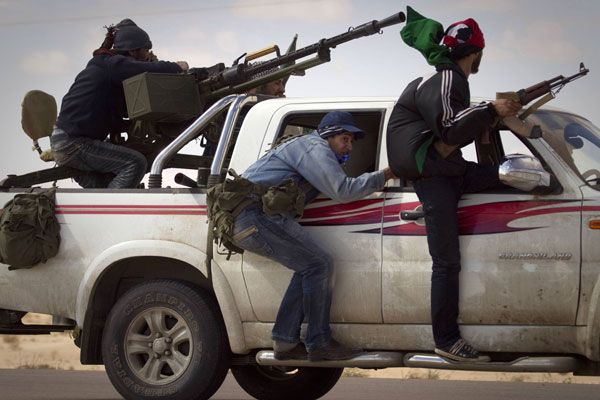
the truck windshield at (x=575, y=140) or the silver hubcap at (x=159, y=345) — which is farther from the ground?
the truck windshield at (x=575, y=140)

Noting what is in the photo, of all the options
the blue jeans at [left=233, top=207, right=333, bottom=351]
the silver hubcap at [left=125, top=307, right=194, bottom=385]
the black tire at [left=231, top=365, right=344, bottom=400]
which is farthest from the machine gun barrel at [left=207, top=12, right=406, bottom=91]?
the silver hubcap at [left=125, top=307, right=194, bottom=385]

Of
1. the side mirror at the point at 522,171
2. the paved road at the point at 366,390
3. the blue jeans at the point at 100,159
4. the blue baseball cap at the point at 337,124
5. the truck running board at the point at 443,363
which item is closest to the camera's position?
the side mirror at the point at 522,171

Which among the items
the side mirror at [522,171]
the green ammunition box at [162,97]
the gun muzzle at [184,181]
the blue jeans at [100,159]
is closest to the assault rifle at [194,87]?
the green ammunition box at [162,97]

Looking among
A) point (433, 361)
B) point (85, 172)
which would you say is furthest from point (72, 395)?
point (433, 361)

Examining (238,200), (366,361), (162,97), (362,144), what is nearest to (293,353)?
(366,361)

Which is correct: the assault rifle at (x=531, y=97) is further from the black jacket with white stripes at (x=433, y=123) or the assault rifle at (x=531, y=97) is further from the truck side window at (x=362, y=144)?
the truck side window at (x=362, y=144)

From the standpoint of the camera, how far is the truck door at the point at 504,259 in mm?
6043

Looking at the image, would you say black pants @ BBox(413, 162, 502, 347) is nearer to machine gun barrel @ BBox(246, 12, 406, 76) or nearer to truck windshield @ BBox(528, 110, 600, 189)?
truck windshield @ BBox(528, 110, 600, 189)

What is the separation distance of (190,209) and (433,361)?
1.92 m

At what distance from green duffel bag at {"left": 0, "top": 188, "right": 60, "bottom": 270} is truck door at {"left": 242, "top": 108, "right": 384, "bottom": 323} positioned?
144cm

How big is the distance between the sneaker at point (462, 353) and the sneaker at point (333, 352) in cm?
59

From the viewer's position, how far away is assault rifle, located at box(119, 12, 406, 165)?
28.1 feet

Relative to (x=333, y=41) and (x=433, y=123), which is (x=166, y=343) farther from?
(x=333, y=41)

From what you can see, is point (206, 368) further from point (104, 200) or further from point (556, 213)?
point (556, 213)
